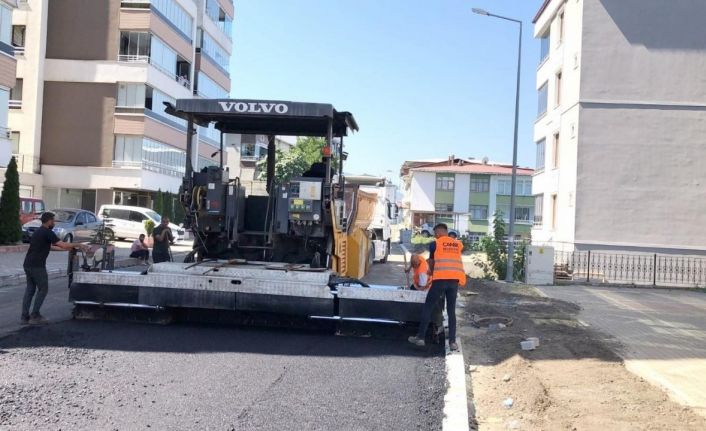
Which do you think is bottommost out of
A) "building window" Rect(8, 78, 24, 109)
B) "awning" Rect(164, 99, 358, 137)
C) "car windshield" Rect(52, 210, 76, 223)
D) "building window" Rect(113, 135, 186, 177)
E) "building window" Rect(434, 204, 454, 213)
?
"car windshield" Rect(52, 210, 76, 223)

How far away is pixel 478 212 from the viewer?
213ft

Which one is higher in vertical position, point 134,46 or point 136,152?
point 134,46

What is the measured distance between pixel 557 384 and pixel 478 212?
5915 centimetres

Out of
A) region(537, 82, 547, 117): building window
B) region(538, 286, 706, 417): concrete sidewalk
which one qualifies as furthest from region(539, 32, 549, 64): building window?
region(538, 286, 706, 417): concrete sidewalk

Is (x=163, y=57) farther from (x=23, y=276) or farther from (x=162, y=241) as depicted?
(x=162, y=241)

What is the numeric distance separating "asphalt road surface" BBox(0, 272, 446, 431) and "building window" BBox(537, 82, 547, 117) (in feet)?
77.2

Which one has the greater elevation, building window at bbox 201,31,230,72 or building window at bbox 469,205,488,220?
building window at bbox 201,31,230,72

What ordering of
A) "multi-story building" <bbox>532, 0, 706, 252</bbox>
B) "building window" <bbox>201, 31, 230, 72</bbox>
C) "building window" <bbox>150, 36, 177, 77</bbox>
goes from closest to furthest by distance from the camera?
1. "multi-story building" <bbox>532, 0, 706, 252</bbox>
2. "building window" <bbox>150, 36, 177, 77</bbox>
3. "building window" <bbox>201, 31, 230, 72</bbox>

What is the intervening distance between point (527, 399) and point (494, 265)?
1331cm

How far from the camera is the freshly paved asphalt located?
5.18 m

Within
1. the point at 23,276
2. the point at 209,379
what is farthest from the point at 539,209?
the point at 209,379

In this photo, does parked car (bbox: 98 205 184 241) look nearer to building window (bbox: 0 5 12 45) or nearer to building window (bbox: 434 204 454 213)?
building window (bbox: 0 5 12 45)

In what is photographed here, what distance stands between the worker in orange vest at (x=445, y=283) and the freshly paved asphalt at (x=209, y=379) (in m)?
0.37

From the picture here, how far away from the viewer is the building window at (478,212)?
6450 cm
